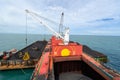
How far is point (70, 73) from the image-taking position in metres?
19.5

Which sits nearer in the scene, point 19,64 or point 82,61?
point 82,61

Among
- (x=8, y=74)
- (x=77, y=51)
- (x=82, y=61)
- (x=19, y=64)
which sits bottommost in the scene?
(x=8, y=74)

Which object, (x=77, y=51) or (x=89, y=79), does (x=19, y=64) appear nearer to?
(x=77, y=51)

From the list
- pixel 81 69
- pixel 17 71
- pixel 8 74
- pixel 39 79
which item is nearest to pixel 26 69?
pixel 17 71

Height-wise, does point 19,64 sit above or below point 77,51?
below

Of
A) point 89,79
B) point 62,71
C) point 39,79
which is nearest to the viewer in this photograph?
point 39,79

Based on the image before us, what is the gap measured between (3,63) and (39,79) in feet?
59.6

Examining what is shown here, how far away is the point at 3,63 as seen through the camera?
2592 centimetres

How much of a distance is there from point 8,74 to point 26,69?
151 inches

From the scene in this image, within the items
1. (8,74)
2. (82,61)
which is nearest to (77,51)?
(82,61)

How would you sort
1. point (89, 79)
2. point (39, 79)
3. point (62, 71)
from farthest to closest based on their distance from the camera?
point (62, 71)
point (89, 79)
point (39, 79)

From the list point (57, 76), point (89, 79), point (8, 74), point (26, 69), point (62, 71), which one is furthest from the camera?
point (26, 69)

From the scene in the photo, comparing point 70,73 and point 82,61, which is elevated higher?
point 82,61

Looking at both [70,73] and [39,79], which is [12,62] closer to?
[70,73]
